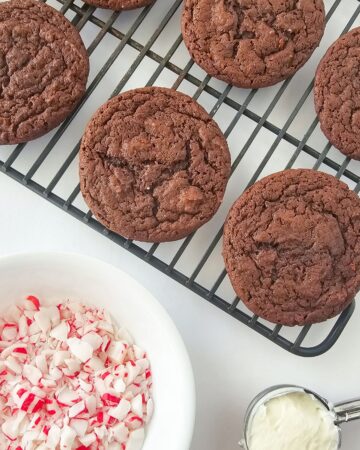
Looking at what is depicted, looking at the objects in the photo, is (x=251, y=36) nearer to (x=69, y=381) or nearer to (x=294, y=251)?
(x=294, y=251)

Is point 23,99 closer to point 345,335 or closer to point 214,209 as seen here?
point 214,209

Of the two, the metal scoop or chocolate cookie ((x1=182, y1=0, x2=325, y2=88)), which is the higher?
chocolate cookie ((x1=182, y1=0, x2=325, y2=88))

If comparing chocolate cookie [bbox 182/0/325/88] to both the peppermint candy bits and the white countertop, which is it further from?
the peppermint candy bits

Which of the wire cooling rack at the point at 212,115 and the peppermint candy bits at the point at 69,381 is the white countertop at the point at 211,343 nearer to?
the wire cooling rack at the point at 212,115

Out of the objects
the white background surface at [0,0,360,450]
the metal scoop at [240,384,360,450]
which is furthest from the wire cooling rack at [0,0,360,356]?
the metal scoop at [240,384,360,450]

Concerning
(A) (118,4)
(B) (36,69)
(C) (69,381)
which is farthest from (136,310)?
(A) (118,4)

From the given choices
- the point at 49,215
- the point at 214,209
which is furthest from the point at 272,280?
the point at 49,215

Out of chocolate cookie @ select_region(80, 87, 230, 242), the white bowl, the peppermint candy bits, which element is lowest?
the peppermint candy bits
